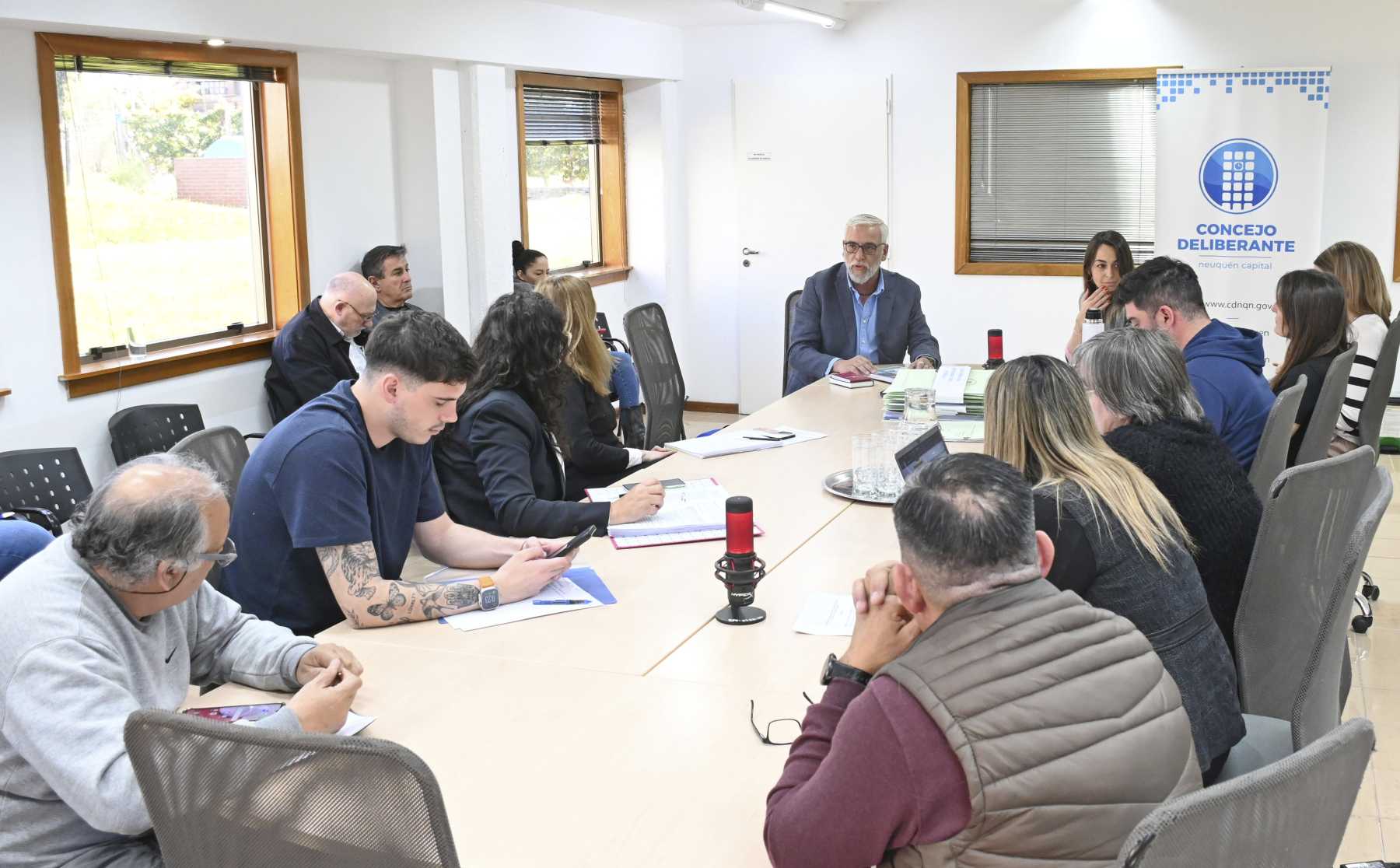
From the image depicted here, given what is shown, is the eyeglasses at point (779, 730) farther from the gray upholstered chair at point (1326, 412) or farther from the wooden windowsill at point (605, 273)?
the wooden windowsill at point (605, 273)

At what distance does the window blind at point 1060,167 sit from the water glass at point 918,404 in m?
4.12

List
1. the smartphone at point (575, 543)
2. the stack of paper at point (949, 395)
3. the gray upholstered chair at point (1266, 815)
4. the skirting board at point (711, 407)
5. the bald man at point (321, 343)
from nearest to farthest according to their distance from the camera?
1. the gray upholstered chair at point (1266, 815)
2. the smartphone at point (575, 543)
3. the stack of paper at point (949, 395)
4. the bald man at point (321, 343)
5. the skirting board at point (711, 407)

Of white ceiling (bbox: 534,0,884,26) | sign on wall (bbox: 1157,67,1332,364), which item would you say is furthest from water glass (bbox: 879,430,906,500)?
sign on wall (bbox: 1157,67,1332,364)

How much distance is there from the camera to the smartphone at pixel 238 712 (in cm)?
207

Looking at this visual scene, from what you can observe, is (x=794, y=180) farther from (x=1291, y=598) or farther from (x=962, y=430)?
(x=1291, y=598)

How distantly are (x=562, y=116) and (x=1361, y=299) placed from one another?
4890 millimetres

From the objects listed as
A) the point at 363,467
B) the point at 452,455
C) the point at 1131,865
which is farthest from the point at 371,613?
the point at 1131,865

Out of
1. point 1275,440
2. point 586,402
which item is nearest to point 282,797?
point 586,402

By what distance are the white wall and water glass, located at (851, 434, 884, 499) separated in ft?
16.4

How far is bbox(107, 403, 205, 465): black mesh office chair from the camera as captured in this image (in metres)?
5.04

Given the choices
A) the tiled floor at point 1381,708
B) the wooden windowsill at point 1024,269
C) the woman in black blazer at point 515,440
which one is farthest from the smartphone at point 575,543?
the wooden windowsill at point 1024,269

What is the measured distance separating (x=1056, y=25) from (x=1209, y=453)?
19.6ft

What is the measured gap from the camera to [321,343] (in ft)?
18.8

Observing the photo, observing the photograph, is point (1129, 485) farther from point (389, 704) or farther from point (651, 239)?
point (651, 239)
